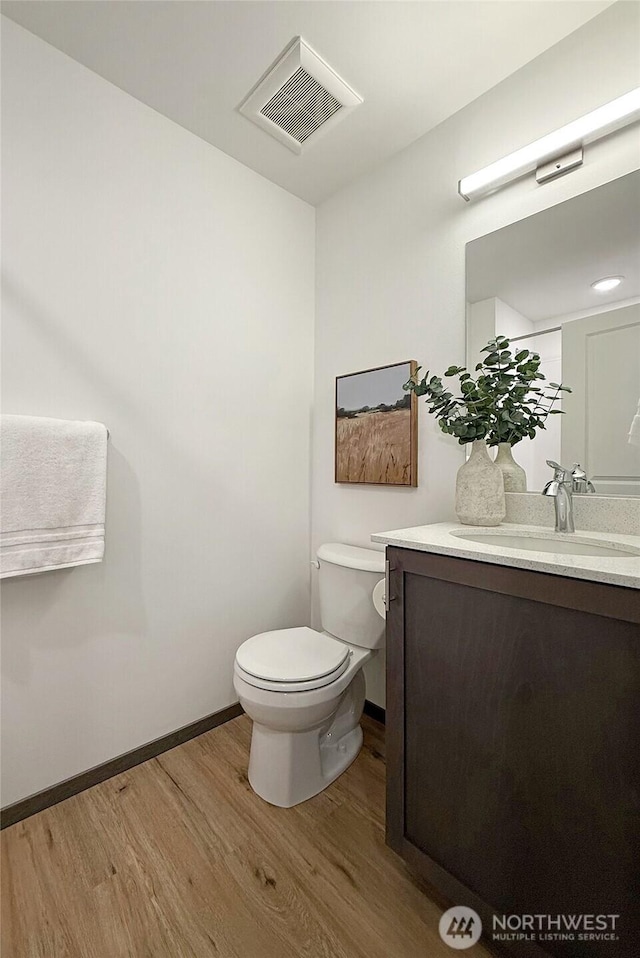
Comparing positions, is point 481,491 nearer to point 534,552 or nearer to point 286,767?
point 534,552

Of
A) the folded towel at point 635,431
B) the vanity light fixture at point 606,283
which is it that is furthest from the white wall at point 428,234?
the folded towel at point 635,431

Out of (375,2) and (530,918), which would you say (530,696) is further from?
(375,2)

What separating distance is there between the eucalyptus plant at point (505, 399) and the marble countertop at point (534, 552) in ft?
1.01

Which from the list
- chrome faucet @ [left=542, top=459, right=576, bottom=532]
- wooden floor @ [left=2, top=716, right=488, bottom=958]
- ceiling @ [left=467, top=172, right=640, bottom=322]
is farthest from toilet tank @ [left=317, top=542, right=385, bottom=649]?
ceiling @ [left=467, top=172, right=640, bottom=322]

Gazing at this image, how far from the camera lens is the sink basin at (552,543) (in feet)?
3.67

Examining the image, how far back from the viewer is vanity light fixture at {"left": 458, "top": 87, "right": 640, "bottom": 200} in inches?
47.1

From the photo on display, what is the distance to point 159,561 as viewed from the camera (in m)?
1.66

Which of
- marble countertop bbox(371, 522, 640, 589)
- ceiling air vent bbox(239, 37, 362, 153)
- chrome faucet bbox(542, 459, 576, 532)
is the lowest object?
marble countertop bbox(371, 522, 640, 589)

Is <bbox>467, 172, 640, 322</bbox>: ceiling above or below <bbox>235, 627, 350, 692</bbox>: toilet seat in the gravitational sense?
above

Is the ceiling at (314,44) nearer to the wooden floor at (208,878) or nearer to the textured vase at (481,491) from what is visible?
the textured vase at (481,491)

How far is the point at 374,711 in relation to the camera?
6.15 feet

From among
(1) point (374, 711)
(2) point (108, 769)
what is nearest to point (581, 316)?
(1) point (374, 711)

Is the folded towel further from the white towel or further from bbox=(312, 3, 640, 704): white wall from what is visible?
the white towel

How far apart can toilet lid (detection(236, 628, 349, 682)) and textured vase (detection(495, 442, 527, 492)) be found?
811mm
